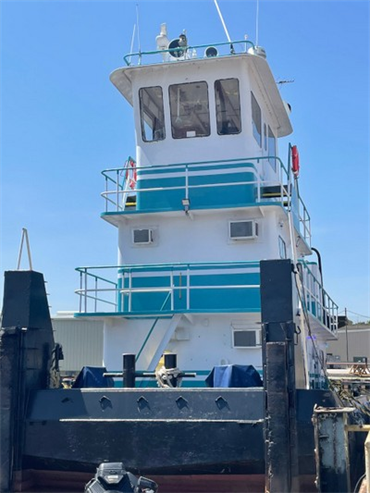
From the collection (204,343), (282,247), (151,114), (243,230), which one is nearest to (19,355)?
(204,343)

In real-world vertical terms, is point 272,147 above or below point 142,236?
above

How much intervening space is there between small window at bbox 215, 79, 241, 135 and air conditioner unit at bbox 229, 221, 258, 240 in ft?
6.55

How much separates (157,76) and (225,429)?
8164mm

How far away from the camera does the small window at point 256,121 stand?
42.6 ft

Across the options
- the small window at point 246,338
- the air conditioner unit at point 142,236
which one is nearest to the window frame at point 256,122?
the air conditioner unit at point 142,236

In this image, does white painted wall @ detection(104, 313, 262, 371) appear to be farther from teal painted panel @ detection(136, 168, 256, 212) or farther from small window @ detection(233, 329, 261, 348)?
teal painted panel @ detection(136, 168, 256, 212)

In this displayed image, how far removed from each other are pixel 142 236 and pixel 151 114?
273cm

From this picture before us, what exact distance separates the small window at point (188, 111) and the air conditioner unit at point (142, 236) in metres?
2.10

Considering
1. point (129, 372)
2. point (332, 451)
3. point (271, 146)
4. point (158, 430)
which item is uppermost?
point (271, 146)

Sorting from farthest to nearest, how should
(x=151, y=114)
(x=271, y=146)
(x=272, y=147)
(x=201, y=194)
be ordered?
1. (x=272, y=147)
2. (x=271, y=146)
3. (x=151, y=114)
4. (x=201, y=194)

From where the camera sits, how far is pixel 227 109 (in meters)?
12.5

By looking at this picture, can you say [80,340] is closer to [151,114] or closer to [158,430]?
[151,114]

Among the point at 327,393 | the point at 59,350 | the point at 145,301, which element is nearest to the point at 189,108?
the point at 145,301

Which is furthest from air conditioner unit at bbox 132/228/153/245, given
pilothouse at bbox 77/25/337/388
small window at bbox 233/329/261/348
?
small window at bbox 233/329/261/348
